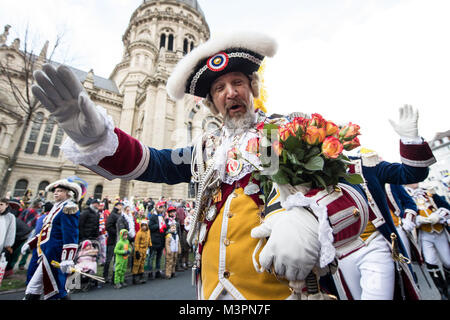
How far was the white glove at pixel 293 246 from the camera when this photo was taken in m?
0.84

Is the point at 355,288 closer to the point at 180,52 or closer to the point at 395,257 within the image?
the point at 395,257

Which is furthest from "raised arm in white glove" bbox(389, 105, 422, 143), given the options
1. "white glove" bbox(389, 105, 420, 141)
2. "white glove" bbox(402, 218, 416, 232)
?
"white glove" bbox(402, 218, 416, 232)

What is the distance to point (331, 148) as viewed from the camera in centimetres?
101

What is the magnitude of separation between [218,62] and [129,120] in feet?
84.2

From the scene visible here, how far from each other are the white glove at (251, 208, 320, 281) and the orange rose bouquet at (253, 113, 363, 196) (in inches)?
7.4

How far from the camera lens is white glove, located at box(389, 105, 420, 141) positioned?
64.4 inches

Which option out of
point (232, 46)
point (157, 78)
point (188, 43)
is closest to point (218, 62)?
point (232, 46)

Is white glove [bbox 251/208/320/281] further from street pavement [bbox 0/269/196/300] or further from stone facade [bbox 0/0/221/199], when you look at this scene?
stone facade [bbox 0/0/221/199]

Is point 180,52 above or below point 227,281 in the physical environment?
above

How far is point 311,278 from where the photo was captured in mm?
904

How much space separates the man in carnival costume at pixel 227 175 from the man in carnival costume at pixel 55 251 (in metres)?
2.97

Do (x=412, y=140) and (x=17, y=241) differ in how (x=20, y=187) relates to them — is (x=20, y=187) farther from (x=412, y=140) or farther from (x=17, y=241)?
(x=412, y=140)

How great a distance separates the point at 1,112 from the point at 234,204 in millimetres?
24481
